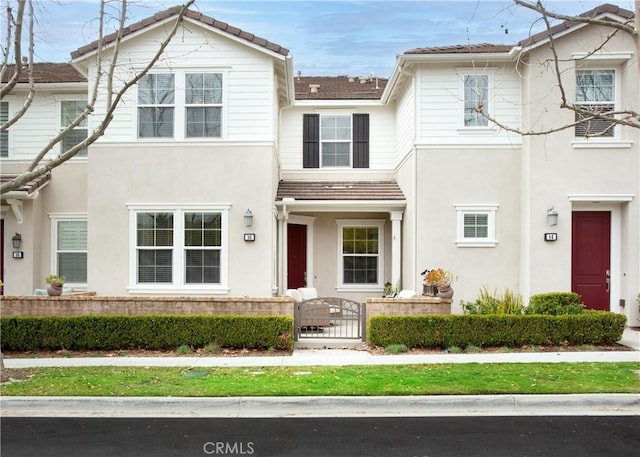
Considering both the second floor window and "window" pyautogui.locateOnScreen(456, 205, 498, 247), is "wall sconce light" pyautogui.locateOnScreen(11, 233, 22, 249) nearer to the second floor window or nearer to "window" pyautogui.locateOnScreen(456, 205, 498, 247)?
the second floor window

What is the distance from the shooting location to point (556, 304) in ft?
43.8

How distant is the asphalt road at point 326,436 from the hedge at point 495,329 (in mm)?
4496

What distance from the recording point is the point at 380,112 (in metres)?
19.5

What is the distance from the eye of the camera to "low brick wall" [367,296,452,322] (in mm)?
13016

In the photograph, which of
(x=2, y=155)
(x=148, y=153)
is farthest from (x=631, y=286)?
(x=2, y=155)

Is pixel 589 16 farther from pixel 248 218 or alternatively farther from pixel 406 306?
pixel 248 218

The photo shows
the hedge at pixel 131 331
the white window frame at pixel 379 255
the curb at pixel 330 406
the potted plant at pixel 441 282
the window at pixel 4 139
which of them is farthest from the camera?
the white window frame at pixel 379 255

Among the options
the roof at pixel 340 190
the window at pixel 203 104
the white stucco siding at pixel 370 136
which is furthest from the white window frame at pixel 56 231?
the white stucco siding at pixel 370 136

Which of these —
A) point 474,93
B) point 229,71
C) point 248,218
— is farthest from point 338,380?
point 474,93

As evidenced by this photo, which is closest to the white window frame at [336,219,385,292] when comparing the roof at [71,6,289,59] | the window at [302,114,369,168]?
the window at [302,114,369,168]

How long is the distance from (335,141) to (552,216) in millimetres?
7152

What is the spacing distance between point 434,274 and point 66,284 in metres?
10.0

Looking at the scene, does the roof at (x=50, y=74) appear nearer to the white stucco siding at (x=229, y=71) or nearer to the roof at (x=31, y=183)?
the roof at (x=31, y=183)

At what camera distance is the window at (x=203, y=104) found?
15.1m
